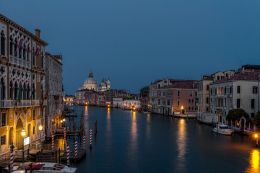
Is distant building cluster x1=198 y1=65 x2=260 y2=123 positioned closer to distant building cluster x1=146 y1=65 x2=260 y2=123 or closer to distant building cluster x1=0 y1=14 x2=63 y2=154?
distant building cluster x1=146 y1=65 x2=260 y2=123

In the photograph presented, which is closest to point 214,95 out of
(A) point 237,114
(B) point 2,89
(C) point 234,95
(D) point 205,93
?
(D) point 205,93

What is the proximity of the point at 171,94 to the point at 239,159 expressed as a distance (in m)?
69.0

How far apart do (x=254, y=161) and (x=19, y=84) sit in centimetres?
1925

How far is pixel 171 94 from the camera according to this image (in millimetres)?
102812

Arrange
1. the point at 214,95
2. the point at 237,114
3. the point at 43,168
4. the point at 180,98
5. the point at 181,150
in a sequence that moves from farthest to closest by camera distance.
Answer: the point at 180,98, the point at 214,95, the point at 237,114, the point at 181,150, the point at 43,168

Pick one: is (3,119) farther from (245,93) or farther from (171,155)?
(245,93)

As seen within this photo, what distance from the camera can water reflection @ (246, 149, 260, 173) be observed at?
29352 mm

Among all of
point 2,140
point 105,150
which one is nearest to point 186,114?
point 105,150

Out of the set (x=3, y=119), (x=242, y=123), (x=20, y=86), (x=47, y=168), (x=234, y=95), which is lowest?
(x=47, y=168)

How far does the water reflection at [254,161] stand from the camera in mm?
29352

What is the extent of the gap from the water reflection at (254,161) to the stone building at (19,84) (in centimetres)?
1714

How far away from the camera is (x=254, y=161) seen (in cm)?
3269

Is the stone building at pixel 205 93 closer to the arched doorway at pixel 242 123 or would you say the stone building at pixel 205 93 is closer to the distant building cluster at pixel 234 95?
the distant building cluster at pixel 234 95

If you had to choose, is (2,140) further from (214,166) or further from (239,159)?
(239,159)
